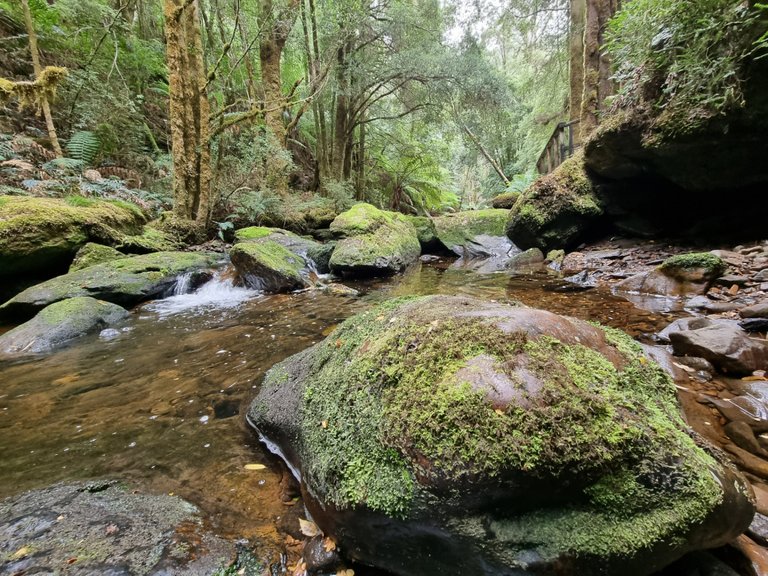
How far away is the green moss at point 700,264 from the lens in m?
4.51

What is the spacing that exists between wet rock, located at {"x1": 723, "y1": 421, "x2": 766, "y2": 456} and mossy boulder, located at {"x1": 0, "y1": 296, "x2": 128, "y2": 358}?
593 centimetres

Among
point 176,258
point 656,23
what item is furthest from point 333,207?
point 656,23

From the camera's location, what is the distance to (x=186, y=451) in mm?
2166

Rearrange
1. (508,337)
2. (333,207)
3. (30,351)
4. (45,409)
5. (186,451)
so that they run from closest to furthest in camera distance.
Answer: (508,337) < (186,451) < (45,409) < (30,351) < (333,207)

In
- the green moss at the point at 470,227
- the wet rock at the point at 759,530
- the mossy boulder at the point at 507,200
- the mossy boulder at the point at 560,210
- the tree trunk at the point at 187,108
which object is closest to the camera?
the wet rock at the point at 759,530

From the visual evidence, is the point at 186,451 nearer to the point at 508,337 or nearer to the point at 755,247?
the point at 508,337

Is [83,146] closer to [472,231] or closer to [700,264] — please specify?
[472,231]

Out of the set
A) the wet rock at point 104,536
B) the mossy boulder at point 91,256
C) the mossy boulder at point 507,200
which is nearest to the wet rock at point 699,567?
the wet rock at point 104,536

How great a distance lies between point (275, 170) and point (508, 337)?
11053mm

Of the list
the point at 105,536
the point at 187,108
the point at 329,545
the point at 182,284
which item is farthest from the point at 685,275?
the point at 187,108

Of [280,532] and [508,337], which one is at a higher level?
[508,337]

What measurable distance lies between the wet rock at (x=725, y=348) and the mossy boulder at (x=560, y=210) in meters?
5.56

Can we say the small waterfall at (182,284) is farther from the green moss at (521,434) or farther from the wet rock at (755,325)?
the wet rock at (755,325)

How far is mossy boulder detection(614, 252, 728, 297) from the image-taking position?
450cm
